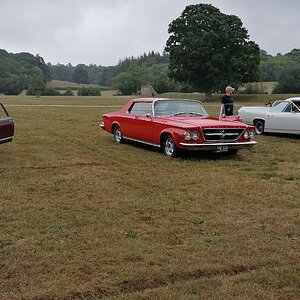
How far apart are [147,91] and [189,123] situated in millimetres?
71227

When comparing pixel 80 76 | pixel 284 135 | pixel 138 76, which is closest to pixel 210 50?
pixel 284 135

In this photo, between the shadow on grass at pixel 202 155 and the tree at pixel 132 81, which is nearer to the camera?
the shadow on grass at pixel 202 155

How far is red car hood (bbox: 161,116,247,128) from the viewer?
34.2 ft

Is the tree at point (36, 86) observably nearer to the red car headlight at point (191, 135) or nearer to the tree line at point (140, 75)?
the tree line at point (140, 75)

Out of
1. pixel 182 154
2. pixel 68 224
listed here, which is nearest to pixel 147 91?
pixel 182 154

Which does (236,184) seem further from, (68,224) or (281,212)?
(68,224)

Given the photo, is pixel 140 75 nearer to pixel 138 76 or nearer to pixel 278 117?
pixel 138 76

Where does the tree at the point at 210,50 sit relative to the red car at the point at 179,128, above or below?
above

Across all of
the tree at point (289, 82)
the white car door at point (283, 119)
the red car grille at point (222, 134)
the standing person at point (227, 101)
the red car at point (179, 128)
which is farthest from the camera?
the tree at point (289, 82)

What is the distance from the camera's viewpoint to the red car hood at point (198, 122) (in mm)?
10421

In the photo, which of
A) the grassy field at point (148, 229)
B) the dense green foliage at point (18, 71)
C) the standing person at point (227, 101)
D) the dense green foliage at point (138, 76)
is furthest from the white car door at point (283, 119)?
the dense green foliage at point (18, 71)

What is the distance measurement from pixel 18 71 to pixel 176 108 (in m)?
111

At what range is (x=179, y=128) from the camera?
10.4 meters

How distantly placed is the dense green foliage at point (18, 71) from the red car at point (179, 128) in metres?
89.0
